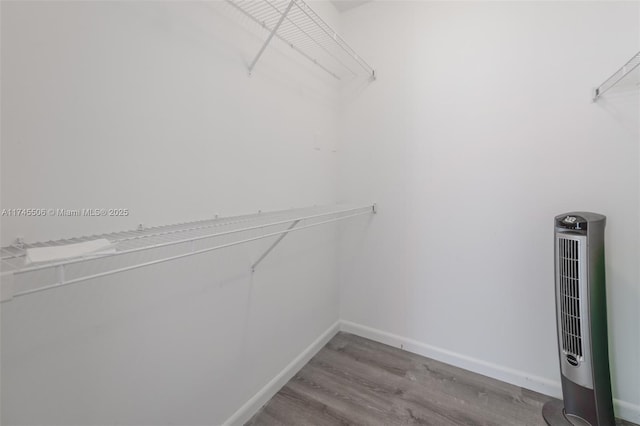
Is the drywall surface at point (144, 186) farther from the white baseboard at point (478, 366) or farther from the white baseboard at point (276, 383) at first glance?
the white baseboard at point (478, 366)

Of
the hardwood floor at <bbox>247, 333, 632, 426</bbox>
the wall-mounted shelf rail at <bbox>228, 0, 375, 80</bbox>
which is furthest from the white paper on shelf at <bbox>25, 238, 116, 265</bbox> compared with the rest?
the hardwood floor at <bbox>247, 333, 632, 426</bbox>

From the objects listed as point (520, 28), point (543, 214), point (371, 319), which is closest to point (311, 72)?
point (520, 28)

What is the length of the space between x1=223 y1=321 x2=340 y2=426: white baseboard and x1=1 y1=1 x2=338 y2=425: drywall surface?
0.13 ft

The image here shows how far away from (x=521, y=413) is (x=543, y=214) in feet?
3.59

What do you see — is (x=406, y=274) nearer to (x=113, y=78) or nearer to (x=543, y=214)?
(x=543, y=214)

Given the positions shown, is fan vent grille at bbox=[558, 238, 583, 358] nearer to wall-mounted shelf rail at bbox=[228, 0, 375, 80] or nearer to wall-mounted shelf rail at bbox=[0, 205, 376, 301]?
wall-mounted shelf rail at bbox=[0, 205, 376, 301]

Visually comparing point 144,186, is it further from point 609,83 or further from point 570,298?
point 609,83

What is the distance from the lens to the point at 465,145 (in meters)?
1.77

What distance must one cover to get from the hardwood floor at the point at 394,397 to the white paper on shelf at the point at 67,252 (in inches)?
50.7

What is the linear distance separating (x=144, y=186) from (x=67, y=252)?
17.1 inches

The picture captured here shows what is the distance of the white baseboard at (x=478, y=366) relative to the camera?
146 centimetres

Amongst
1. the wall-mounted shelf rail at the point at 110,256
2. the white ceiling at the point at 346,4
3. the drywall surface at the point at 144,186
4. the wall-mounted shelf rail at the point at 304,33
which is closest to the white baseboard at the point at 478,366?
the drywall surface at the point at 144,186

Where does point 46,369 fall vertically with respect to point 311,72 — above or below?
below

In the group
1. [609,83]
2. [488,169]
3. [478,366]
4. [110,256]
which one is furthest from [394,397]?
[609,83]
